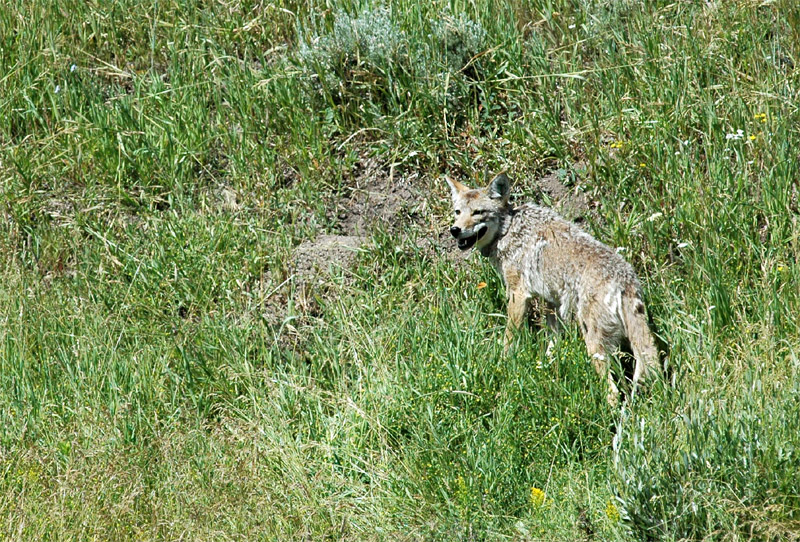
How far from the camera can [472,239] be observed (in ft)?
24.2

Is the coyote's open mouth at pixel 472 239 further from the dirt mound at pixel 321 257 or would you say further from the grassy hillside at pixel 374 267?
the dirt mound at pixel 321 257

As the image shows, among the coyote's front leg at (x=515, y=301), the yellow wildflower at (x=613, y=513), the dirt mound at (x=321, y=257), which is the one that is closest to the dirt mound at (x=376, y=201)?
the dirt mound at (x=321, y=257)

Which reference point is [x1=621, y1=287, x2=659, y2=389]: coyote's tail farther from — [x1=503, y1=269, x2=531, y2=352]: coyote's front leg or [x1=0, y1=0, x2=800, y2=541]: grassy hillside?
[x1=503, y1=269, x2=531, y2=352]: coyote's front leg

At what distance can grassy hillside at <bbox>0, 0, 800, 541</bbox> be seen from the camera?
17.4ft

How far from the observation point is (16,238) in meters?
8.44

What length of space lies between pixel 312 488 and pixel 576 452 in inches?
61.5

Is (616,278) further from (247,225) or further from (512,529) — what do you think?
(247,225)

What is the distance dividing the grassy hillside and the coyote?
224 mm

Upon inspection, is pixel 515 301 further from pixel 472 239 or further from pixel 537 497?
pixel 537 497

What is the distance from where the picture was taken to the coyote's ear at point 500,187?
7.26 meters

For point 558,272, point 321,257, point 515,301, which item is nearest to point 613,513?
point 558,272

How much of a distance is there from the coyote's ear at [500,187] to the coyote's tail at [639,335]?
4.70 ft

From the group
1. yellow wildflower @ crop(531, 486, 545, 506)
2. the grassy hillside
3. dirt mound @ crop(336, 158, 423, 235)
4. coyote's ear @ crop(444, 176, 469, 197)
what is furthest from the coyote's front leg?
yellow wildflower @ crop(531, 486, 545, 506)

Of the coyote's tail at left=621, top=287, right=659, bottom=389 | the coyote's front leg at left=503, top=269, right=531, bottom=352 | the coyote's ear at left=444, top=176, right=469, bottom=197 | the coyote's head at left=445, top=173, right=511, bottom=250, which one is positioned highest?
the coyote's ear at left=444, top=176, right=469, bottom=197
